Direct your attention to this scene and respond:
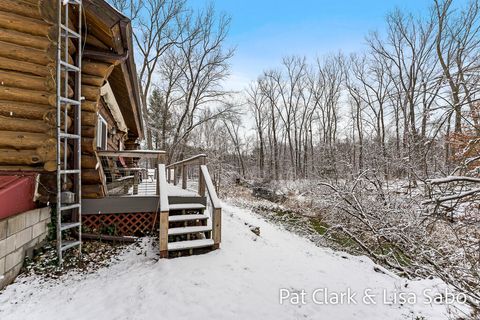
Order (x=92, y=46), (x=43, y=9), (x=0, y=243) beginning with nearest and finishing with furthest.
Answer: (x=0, y=243)
(x=43, y=9)
(x=92, y=46)

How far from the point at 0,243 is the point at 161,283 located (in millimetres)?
2179

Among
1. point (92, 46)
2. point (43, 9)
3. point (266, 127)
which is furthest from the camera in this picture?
point (266, 127)

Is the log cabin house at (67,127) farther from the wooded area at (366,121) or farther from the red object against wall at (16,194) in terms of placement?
the wooded area at (366,121)

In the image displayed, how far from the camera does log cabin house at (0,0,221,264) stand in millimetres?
4156

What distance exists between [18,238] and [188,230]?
260 centimetres

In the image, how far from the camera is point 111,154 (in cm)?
532

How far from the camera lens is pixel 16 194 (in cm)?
371

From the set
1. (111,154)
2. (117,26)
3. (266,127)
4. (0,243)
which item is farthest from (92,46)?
(266,127)

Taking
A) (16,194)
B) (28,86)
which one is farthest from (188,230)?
(28,86)

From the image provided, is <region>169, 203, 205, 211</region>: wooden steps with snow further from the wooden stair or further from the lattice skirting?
the lattice skirting

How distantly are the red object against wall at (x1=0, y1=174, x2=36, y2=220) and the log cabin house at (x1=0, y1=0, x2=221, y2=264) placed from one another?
0.05 ft

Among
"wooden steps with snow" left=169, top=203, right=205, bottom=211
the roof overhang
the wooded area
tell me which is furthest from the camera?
"wooden steps with snow" left=169, top=203, right=205, bottom=211

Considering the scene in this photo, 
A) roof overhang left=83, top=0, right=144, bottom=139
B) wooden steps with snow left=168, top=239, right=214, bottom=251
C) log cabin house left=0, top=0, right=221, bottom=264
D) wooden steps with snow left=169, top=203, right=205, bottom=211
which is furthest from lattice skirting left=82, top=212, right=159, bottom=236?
roof overhang left=83, top=0, right=144, bottom=139

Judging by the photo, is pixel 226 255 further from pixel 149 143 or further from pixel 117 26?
pixel 149 143
